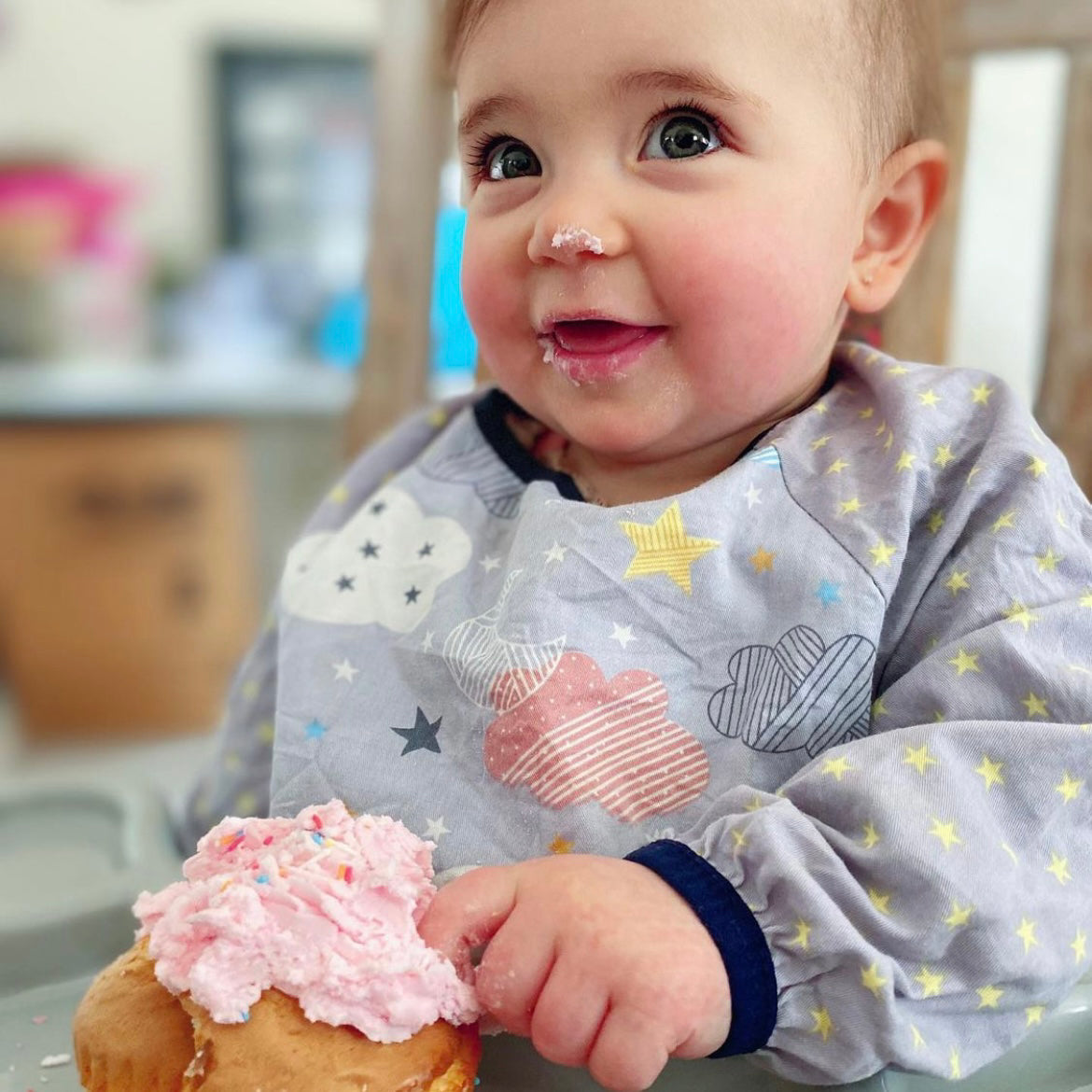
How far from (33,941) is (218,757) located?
0.15 meters

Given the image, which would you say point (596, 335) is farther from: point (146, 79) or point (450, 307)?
point (146, 79)

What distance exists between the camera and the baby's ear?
717 mm

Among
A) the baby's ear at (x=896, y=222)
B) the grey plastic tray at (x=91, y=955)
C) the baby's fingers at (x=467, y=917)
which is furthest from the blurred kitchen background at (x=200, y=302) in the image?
the baby's fingers at (x=467, y=917)

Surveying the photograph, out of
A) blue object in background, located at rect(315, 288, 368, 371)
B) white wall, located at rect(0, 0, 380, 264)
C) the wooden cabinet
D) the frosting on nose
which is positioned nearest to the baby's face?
the frosting on nose

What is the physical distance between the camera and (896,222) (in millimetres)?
736

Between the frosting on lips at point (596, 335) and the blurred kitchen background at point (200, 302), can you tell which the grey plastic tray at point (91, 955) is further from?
the frosting on lips at point (596, 335)

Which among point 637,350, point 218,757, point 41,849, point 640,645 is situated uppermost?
point 637,350

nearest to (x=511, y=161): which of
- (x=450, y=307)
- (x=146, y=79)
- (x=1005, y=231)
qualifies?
(x=1005, y=231)

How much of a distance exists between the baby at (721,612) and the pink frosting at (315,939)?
21 mm

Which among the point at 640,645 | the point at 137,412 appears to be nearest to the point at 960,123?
the point at 640,645

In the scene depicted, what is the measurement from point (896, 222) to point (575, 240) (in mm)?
217

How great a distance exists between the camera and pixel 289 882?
49cm

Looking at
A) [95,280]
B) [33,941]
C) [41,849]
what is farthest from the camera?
[95,280]

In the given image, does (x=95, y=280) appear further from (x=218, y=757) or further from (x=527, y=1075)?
(x=527, y=1075)
